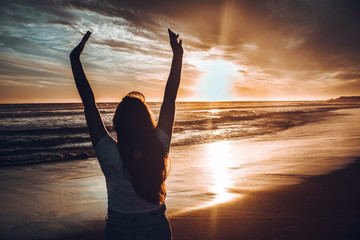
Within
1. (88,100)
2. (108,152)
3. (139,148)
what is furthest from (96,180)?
(139,148)

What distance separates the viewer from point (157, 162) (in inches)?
58.9

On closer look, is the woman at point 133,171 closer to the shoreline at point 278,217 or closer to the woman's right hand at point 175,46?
the woman's right hand at point 175,46

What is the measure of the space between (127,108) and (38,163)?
9633 mm

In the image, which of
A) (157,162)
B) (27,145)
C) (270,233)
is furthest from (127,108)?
(27,145)

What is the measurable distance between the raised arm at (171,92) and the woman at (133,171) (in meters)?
0.14

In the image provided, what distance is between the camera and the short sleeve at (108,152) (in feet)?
4.79

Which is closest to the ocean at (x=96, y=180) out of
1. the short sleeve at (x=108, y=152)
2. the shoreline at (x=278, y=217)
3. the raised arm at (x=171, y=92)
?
the shoreline at (x=278, y=217)

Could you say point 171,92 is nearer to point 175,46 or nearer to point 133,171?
point 175,46

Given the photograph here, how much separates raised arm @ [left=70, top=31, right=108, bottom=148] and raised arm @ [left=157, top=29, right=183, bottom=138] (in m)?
0.41

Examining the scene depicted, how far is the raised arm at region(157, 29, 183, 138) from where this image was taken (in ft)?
5.56

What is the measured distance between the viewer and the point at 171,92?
1.84 metres

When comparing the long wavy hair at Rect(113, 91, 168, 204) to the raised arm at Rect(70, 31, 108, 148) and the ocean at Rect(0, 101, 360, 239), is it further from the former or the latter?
the ocean at Rect(0, 101, 360, 239)

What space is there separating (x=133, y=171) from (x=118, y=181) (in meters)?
0.16

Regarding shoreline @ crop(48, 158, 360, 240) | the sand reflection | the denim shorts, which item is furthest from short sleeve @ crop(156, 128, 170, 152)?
the sand reflection
